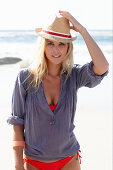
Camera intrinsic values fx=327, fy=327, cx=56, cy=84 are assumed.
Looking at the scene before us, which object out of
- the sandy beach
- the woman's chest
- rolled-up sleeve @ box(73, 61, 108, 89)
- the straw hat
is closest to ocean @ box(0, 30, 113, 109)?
the sandy beach

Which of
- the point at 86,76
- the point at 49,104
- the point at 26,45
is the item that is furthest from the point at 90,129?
the point at 26,45

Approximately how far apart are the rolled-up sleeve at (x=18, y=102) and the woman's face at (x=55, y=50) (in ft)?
0.79

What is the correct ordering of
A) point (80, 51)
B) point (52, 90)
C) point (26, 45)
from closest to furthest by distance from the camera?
point (52, 90), point (80, 51), point (26, 45)

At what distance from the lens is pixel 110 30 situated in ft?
108

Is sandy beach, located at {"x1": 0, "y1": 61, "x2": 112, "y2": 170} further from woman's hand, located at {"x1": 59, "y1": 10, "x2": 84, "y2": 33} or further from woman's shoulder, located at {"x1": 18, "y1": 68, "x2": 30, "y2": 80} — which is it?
woman's hand, located at {"x1": 59, "y1": 10, "x2": 84, "y2": 33}

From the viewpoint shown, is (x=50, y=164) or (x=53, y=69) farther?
(x=53, y=69)

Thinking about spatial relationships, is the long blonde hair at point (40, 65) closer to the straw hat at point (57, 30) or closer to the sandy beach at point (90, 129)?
the straw hat at point (57, 30)

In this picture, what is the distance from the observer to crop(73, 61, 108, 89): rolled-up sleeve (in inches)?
92.7

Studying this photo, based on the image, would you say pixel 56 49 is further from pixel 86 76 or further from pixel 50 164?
pixel 50 164

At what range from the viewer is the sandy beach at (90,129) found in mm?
4355

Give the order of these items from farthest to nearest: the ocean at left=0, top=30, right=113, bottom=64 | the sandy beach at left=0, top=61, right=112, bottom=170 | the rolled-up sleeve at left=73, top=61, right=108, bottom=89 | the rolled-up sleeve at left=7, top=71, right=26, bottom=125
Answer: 1. the ocean at left=0, top=30, right=113, bottom=64
2. the sandy beach at left=0, top=61, right=112, bottom=170
3. the rolled-up sleeve at left=73, top=61, right=108, bottom=89
4. the rolled-up sleeve at left=7, top=71, right=26, bottom=125

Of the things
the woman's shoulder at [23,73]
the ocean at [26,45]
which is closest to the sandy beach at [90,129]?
the woman's shoulder at [23,73]

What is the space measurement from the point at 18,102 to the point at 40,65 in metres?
0.31

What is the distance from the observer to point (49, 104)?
88.3 inches
